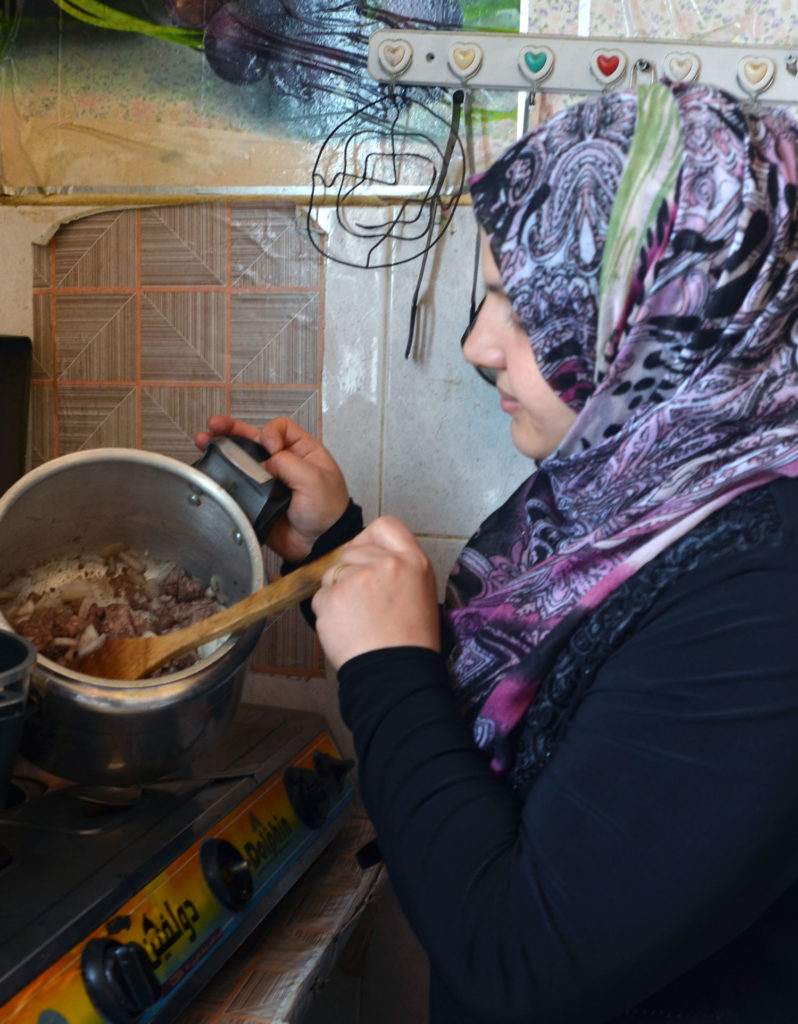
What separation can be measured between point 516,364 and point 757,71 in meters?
0.65

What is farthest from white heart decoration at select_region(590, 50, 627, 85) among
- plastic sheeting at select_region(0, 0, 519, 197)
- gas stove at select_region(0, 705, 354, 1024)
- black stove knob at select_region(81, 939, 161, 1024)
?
black stove knob at select_region(81, 939, 161, 1024)

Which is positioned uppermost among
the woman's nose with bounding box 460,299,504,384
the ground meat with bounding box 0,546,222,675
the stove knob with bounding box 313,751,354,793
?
the woman's nose with bounding box 460,299,504,384

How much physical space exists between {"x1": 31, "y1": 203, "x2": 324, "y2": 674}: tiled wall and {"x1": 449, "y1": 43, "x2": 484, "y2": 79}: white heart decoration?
292 millimetres

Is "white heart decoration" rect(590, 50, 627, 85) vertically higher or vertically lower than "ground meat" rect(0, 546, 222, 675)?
higher

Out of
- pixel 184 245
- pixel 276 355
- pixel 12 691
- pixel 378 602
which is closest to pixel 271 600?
pixel 378 602

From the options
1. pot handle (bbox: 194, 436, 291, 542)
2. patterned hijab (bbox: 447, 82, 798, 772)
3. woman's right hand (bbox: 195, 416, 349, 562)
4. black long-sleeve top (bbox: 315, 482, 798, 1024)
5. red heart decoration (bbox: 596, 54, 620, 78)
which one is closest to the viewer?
black long-sleeve top (bbox: 315, 482, 798, 1024)

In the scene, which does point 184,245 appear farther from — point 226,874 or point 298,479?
point 226,874

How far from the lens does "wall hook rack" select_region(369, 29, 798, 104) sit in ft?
3.42

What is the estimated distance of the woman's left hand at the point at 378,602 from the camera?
628 mm

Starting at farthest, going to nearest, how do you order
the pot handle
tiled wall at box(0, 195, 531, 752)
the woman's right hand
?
tiled wall at box(0, 195, 531, 752)
the woman's right hand
the pot handle

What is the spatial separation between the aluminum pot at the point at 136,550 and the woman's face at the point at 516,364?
0.27 meters

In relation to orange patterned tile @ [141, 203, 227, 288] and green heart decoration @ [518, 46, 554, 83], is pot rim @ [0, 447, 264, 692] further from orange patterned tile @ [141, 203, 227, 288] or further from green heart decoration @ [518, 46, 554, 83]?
green heart decoration @ [518, 46, 554, 83]

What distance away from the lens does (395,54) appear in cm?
108

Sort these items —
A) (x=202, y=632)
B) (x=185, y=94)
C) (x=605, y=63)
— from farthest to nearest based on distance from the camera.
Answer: (x=185, y=94) → (x=605, y=63) → (x=202, y=632)
